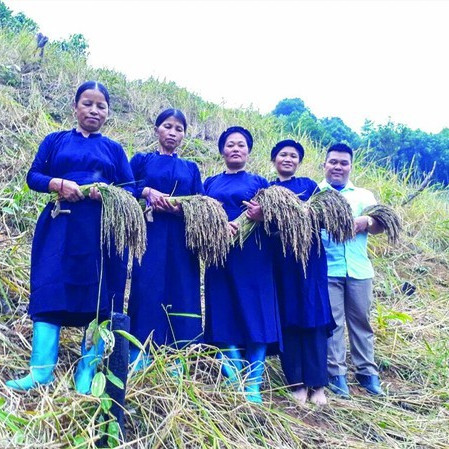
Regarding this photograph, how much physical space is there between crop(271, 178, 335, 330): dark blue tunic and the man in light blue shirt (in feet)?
0.94

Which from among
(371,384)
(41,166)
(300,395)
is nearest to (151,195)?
(41,166)

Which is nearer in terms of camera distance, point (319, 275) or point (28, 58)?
point (319, 275)

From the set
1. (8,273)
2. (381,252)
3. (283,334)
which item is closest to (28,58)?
(8,273)

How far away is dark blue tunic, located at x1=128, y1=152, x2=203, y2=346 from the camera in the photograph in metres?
2.89

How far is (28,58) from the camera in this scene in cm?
713

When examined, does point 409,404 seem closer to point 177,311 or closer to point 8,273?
point 177,311

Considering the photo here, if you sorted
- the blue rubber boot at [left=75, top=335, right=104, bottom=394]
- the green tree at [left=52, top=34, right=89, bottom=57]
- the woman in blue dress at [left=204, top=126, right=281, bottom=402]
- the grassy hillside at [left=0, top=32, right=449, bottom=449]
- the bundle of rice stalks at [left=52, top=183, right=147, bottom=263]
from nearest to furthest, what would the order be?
1. the grassy hillside at [left=0, top=32, right=449, bottom=449]
2. the blue rubber boot at [left=75, top=335, right=104, bottom=394]
3. the bundle of rice stalks at [left=52, top=183, right=147, bottom=263]
4. the woman in blue dress at [left=204, top=126, right=281, bottom=402]
5. the green tree at [left=52, top=34, right=89, bottom=57]

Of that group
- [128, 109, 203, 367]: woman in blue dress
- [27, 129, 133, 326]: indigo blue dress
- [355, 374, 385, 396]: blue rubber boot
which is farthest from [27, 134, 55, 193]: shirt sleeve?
[355, 374, 385, 396]: blue rubber boot

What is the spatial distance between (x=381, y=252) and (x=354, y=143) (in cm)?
956

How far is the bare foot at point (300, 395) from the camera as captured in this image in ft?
10.2

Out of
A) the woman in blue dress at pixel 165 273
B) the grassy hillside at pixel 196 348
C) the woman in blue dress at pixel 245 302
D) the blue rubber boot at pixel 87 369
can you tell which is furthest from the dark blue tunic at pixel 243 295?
the blue rubber boot at pixel 87 369

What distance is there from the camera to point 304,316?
307 cm

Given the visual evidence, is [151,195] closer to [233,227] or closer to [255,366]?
[233,227]

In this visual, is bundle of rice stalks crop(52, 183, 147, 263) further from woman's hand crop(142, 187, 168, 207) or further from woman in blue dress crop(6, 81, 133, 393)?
woman's hand crop(142, 187, 168, 207)
